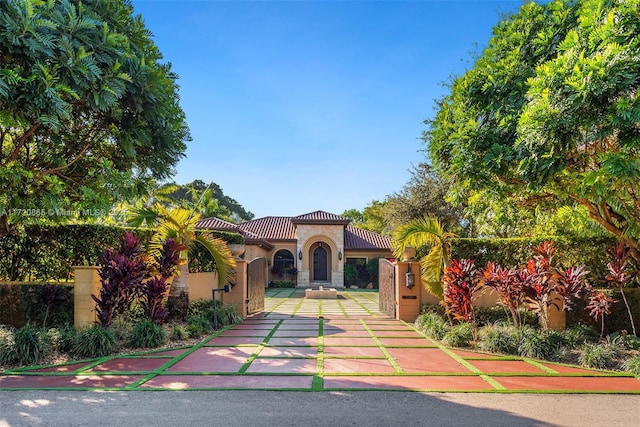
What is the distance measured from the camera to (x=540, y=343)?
25.0 ft

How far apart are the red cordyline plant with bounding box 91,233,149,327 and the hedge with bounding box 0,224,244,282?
6.11 feet

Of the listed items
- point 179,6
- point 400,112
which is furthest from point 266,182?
point 179,6

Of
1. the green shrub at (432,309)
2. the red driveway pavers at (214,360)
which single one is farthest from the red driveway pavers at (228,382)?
the green shrub at (432,309)

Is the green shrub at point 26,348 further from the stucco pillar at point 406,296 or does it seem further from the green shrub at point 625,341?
the green shrub at point 625,341

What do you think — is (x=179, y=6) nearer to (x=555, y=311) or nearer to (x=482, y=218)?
(x=482, y=218)

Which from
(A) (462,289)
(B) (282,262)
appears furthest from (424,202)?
(A) (462,289)

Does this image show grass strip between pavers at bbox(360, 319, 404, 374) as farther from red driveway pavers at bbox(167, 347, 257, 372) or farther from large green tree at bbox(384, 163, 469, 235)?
large green tree at bbox(384, 163, 469, 235)

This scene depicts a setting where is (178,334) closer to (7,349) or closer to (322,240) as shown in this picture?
(7,349)

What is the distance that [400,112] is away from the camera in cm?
1290

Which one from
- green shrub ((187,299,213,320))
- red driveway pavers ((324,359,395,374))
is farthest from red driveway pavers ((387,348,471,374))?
Answer: green shrub ((187,299,213,320))

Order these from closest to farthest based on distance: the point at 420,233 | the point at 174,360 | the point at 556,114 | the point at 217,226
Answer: the point at 556,114 → the point at 174,360 → the point at 420,233 → the point at 217,226

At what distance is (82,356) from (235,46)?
7.92 m

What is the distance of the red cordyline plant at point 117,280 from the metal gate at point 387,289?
7.09 m

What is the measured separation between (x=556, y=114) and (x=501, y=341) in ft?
14.9
